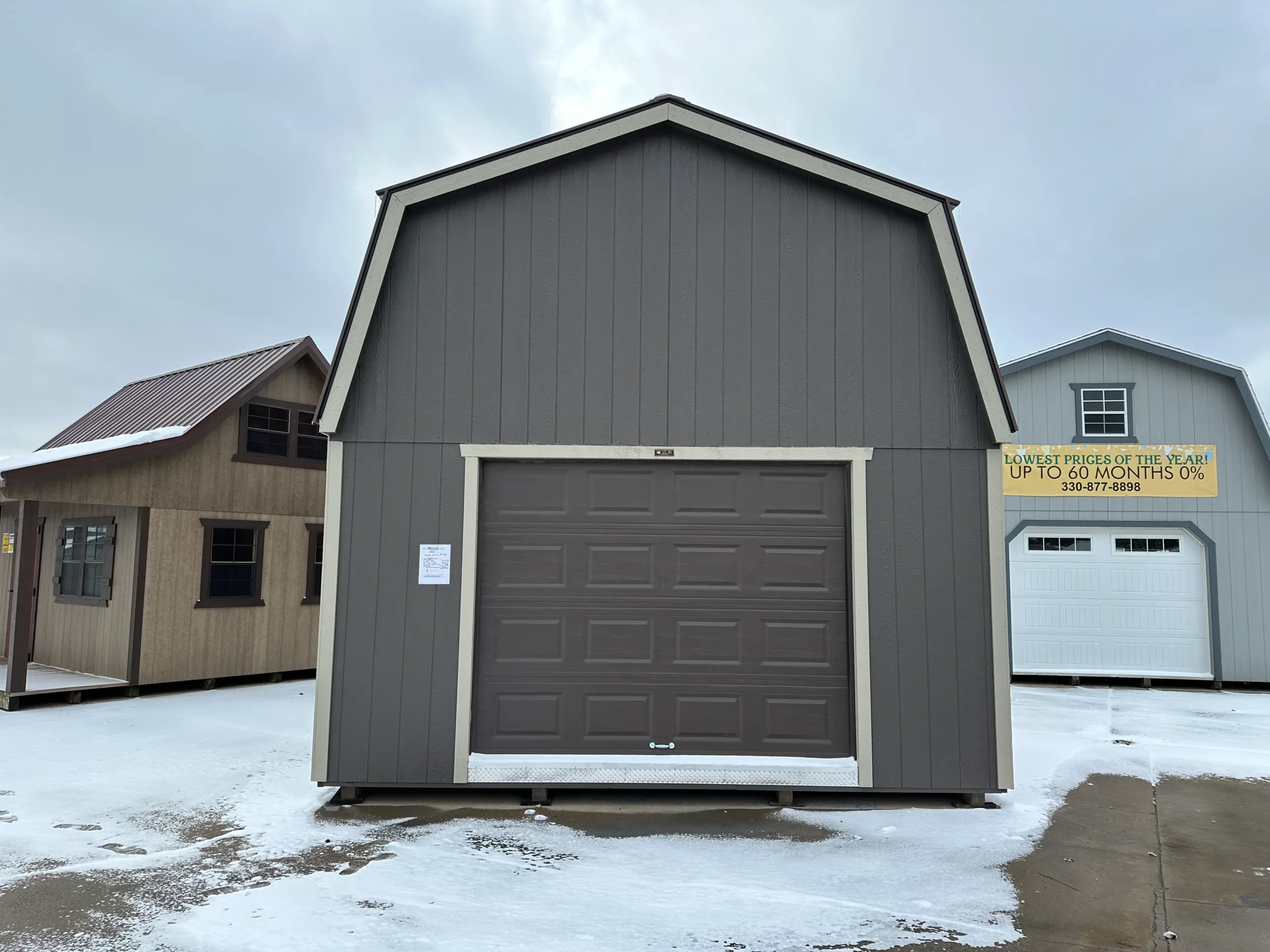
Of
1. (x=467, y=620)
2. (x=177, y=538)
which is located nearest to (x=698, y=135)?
(x=467, y=620)

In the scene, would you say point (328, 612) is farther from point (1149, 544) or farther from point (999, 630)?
point (1149, 544)

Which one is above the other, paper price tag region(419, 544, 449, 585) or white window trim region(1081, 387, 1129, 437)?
white window trim region(1081, 387, 1129, 437)

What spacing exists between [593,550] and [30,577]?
23.0ft

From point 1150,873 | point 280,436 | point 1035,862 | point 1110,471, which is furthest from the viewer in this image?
point 1110,471

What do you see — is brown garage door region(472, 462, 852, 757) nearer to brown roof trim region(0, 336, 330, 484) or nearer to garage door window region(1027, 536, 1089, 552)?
brown roof trim region(0, 336, 330, 484)

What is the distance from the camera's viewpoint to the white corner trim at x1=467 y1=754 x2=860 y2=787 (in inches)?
211

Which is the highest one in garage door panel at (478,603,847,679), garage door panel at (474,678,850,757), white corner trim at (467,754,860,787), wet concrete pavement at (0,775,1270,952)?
garage door panel at (478,603,847,679)

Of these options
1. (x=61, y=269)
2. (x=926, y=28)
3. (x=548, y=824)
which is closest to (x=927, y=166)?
(x=926, y=28)

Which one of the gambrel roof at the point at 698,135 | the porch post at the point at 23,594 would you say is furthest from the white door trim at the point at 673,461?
the porch post at the point at 23,594

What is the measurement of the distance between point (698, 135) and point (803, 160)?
2.62ft

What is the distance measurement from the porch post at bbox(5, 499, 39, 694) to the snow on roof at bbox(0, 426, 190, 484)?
18.1 inches

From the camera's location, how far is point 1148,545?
38.7ft

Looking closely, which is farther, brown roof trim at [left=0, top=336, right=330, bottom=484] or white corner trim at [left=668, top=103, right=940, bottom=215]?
brown roof trim at [left=0, top=336, right=330, bottom=484]

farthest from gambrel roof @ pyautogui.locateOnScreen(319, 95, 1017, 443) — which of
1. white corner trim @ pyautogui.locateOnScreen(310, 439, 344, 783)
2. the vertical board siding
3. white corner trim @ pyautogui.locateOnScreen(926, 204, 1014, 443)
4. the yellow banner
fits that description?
the yellow banner
